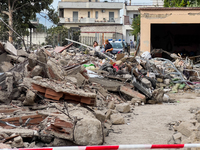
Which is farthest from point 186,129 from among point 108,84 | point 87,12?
point 87,12

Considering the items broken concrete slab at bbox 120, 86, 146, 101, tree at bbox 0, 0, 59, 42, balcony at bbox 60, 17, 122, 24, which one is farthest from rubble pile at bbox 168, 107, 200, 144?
balcony at bbox 60, 17, 122, 24

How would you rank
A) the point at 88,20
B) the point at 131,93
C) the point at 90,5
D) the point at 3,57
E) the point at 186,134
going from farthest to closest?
the point at 90,5, the point at 88,20, the point at 3,57, the point at 131,93, the point at 186,134

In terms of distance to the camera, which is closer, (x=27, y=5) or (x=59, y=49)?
(x=59, y=49)

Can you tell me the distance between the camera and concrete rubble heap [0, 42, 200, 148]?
492cm

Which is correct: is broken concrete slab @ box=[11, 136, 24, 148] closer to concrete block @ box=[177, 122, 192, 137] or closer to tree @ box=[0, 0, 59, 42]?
concrete block @ box=[177, 122, 192, 137]

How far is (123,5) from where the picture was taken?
184ft

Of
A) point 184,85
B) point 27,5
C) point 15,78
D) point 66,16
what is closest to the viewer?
point 15,78

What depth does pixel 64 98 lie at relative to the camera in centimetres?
696

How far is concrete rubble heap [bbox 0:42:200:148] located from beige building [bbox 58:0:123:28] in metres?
42.4

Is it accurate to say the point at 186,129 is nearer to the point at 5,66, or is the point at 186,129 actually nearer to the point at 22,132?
the point at 22,132

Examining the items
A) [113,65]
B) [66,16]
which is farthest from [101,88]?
[66,16]

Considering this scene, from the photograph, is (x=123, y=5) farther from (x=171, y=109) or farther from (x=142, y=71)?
(x=171, y=109)

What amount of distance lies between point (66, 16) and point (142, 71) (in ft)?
145

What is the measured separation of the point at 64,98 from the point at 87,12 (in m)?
50.2
